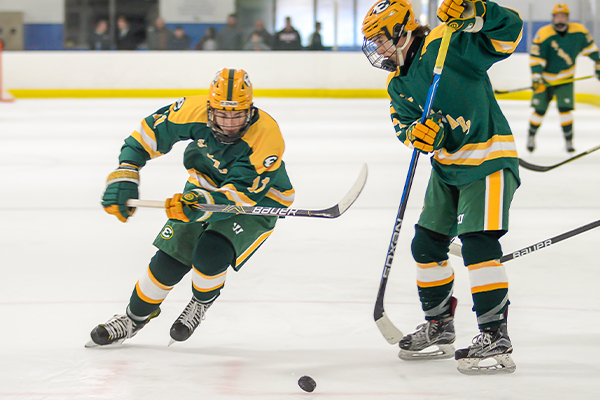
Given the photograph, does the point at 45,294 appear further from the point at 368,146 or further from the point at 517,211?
the point at 368,146

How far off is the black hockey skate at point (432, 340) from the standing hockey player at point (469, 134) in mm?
96

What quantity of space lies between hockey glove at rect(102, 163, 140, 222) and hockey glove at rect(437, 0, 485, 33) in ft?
3.39

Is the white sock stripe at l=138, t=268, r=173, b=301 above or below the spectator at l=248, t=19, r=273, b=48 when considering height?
below

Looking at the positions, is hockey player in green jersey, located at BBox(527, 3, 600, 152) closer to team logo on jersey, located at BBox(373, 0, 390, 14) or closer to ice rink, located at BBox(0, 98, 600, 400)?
ice rink, located at BBox(0, 98, 600, 400)

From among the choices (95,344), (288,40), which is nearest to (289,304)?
(95,344)

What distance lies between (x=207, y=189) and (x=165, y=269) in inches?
12.0

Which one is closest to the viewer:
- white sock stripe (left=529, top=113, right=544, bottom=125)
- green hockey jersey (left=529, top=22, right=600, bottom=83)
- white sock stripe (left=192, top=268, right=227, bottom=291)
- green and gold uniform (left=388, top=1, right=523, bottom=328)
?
green and gold uniform (left=388, top=1, right=523, bottom=328)

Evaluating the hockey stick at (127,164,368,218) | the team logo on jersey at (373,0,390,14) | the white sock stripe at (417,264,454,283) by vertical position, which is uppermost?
the team logo on jersey at (373,0,390,14)

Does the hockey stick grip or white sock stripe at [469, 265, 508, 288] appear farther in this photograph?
the hockey stick grip

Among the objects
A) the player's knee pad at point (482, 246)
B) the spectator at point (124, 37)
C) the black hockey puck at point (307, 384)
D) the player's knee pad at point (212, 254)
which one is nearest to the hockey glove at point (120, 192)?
the player's knee pad at point (212, 254)

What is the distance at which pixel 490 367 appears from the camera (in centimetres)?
216

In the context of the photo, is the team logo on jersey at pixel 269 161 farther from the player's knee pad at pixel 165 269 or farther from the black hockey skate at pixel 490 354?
the black hockey skate at pixel 490 354

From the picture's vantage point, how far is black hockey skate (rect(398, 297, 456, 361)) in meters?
2.31

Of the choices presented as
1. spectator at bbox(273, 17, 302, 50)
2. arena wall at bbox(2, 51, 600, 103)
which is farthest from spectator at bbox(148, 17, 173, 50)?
spectator at bbox(273, 17, 302, 50)
